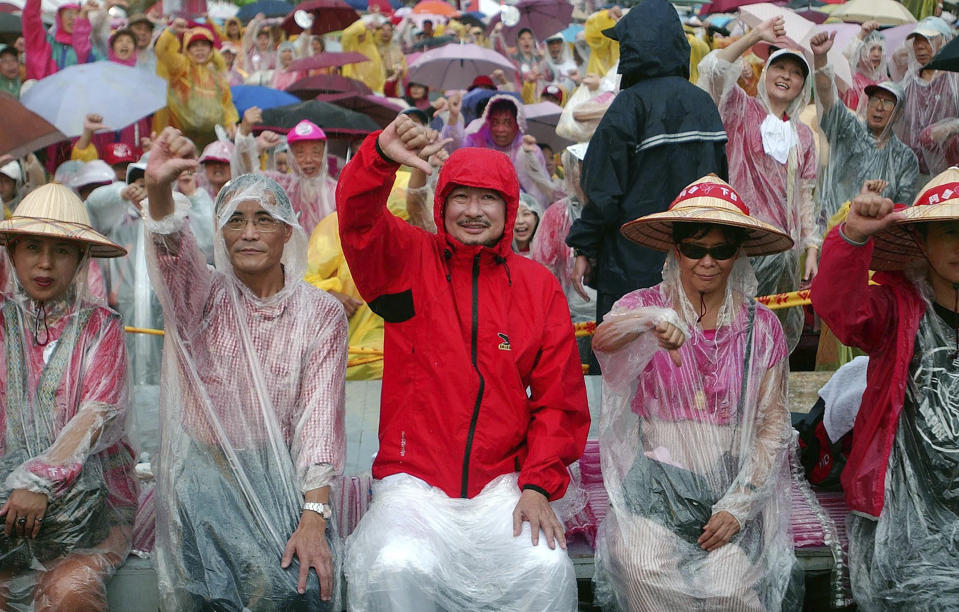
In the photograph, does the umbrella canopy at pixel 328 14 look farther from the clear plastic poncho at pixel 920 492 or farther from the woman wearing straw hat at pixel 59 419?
the clear plastic poncho at pixel 920 492

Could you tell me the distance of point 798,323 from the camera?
6.03 m

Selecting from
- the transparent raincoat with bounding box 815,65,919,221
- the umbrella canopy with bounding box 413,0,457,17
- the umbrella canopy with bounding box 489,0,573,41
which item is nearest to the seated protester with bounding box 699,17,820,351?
the transparent raincoat with bounding box 815,65,919,221

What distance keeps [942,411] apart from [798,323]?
2207 mm

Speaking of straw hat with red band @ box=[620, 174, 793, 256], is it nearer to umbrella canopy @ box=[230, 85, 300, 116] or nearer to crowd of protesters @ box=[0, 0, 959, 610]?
crowd of protesters @ box=[0, 0, 959, 610]

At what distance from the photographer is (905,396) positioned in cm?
391

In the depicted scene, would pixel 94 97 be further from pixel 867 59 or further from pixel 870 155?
pixel 867 59

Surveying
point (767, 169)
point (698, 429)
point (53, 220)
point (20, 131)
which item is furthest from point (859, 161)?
point (53, 220)

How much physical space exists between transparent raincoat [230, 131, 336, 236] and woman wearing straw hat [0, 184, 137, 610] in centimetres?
368

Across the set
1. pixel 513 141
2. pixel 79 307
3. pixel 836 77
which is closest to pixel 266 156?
pixel 513 141

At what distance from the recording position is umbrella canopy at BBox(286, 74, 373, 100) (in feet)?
37.2

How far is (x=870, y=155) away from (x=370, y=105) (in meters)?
4.93

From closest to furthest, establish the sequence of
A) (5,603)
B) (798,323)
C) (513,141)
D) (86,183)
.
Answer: (5,603) → (798,323) → (86,183) → (513,141)

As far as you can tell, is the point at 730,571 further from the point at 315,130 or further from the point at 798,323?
the point at 315,130

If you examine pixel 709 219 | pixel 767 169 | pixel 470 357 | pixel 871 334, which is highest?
pixel 767 169
